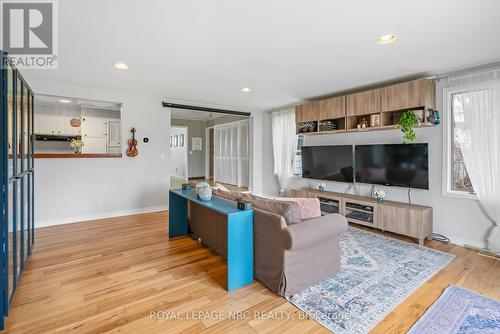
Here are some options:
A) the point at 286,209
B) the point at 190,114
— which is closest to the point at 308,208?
the point at 286,209

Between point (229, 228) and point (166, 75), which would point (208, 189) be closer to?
point (229, 228)

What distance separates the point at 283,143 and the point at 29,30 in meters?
4.55

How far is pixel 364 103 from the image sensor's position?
3.90 meters

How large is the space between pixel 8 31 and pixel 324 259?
3.58 metres

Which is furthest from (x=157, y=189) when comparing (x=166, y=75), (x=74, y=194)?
(x=166, y=75)

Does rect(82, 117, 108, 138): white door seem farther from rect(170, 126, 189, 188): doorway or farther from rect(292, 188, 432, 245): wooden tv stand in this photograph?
rect(292, 188, 432, 245): wooden tv stand

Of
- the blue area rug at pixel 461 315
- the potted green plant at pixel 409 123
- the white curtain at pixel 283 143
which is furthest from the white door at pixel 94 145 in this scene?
the blue area rug at pixel 461 315

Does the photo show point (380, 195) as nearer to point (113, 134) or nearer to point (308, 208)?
point (308, 208)

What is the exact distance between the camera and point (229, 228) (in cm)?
211

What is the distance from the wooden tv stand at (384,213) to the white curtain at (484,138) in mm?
627

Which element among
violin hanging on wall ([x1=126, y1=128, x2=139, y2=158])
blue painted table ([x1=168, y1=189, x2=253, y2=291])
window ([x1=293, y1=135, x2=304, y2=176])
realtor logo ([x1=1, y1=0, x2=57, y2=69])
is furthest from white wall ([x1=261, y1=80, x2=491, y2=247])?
realtor logo ([x1=1, y1=0, x2=57, y2=69])

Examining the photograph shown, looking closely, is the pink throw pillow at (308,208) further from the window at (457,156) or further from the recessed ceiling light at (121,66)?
the recessed ceiling light at (121,66)

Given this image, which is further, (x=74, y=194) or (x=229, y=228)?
(x=74, y=194)

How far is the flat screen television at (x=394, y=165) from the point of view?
3.46m
